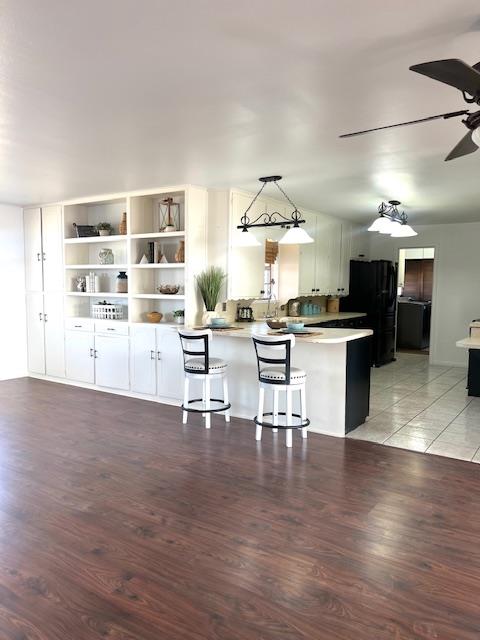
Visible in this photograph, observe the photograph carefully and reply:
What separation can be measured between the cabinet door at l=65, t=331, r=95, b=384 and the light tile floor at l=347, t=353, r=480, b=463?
347cm

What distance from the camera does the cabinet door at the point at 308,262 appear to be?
655cm

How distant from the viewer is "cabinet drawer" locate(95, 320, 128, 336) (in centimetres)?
562

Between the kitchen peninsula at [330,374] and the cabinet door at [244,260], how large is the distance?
76cm

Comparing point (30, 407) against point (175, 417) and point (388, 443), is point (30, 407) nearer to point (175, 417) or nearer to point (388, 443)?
point (175, 417)

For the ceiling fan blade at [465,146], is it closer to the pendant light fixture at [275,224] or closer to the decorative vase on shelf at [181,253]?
the pendant light fixture at [275,224]

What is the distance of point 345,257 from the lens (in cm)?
788

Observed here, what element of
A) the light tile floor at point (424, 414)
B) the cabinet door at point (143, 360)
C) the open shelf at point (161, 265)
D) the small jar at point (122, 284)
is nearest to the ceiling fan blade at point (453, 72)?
the light tile floor at point (424, 414)

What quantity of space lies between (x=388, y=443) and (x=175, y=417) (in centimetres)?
210

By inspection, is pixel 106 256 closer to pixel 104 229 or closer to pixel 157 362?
pixel 104 229

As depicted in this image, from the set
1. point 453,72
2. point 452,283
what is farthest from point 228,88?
point 452,283

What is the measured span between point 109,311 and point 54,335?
3.50 ft

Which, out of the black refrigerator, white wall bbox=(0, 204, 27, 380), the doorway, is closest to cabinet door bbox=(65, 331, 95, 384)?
white wall bbox=(0, 204, 27, 380)

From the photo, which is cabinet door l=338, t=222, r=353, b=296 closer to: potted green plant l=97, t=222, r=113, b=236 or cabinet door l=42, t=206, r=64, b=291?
potted green plant l=97, t=222, r=113, b=236

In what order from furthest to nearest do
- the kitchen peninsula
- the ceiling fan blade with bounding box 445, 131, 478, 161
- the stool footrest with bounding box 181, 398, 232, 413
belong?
the stool footrest with bounding box 181, 398, 232, 413, the kitchen peninsula, the ceiling fan blade with bounding box 445, 131, 478, 161
